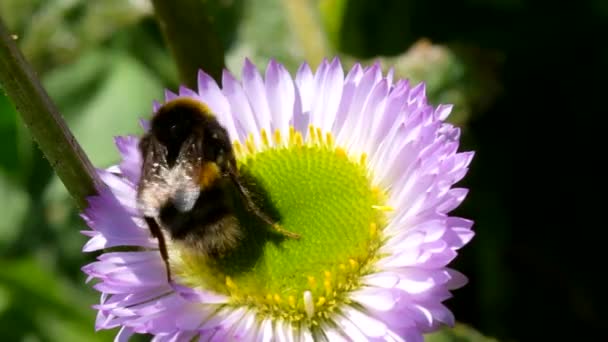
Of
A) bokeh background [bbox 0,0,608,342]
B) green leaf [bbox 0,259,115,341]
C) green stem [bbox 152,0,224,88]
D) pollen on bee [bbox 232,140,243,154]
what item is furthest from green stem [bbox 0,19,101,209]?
bokeh background [bbox 0,0,608,342]

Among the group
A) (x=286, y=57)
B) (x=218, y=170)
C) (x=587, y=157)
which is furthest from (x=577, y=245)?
(x=218, y=170)

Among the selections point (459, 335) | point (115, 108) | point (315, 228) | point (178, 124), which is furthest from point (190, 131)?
point (115, 108)

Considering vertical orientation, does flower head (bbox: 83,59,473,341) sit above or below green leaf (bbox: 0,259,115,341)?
above

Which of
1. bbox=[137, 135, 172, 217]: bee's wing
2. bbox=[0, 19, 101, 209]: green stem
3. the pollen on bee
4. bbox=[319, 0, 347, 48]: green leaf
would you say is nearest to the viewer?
bbox=[0, 19, 101, 209]: green stem

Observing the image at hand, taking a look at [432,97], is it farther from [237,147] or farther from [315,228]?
[315,228]

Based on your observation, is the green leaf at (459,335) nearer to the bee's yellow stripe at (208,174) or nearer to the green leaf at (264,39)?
the bee's yellow stripe at (208,174)

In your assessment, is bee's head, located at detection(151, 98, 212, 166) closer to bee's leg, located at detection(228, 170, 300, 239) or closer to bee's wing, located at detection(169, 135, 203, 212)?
bee's wing, located at detection(169, 135, 203, 212)
